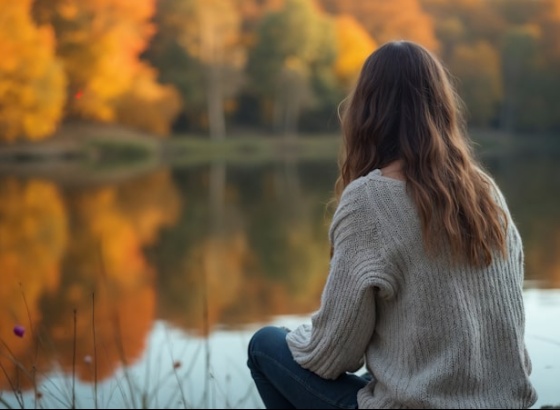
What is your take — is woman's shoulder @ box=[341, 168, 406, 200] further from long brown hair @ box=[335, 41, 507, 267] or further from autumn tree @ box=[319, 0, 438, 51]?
autumn tree @ box=[319, 0, 438, 51]

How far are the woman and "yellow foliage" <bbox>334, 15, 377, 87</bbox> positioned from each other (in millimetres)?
15929

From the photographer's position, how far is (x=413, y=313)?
124 centimetres

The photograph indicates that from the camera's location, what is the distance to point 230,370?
104 inches

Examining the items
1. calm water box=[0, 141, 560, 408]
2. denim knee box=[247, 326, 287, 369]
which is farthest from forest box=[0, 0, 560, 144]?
denim knee box=[247, 326, 287, 369]

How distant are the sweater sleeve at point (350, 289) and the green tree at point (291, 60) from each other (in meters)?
14.4

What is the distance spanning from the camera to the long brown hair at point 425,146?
1.23 metres

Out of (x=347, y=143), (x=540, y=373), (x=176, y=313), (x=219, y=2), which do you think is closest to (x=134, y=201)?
(x=176, y=313)

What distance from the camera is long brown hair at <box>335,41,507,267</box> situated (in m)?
1.23

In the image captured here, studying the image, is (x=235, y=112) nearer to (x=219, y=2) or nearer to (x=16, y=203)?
(x=219, y=2)

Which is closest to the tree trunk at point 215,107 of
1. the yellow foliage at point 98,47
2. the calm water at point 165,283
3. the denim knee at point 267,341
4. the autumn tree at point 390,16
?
the yellow foliage at point 98,47

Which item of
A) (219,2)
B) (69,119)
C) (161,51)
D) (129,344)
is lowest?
(129,344)

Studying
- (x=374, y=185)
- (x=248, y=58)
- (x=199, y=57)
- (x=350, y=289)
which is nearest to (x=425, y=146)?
(x=374, y=185)

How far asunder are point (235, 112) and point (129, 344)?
42.3ft

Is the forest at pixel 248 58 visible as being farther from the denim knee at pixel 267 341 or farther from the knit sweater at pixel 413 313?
the knit sweater at pixel 413 313
